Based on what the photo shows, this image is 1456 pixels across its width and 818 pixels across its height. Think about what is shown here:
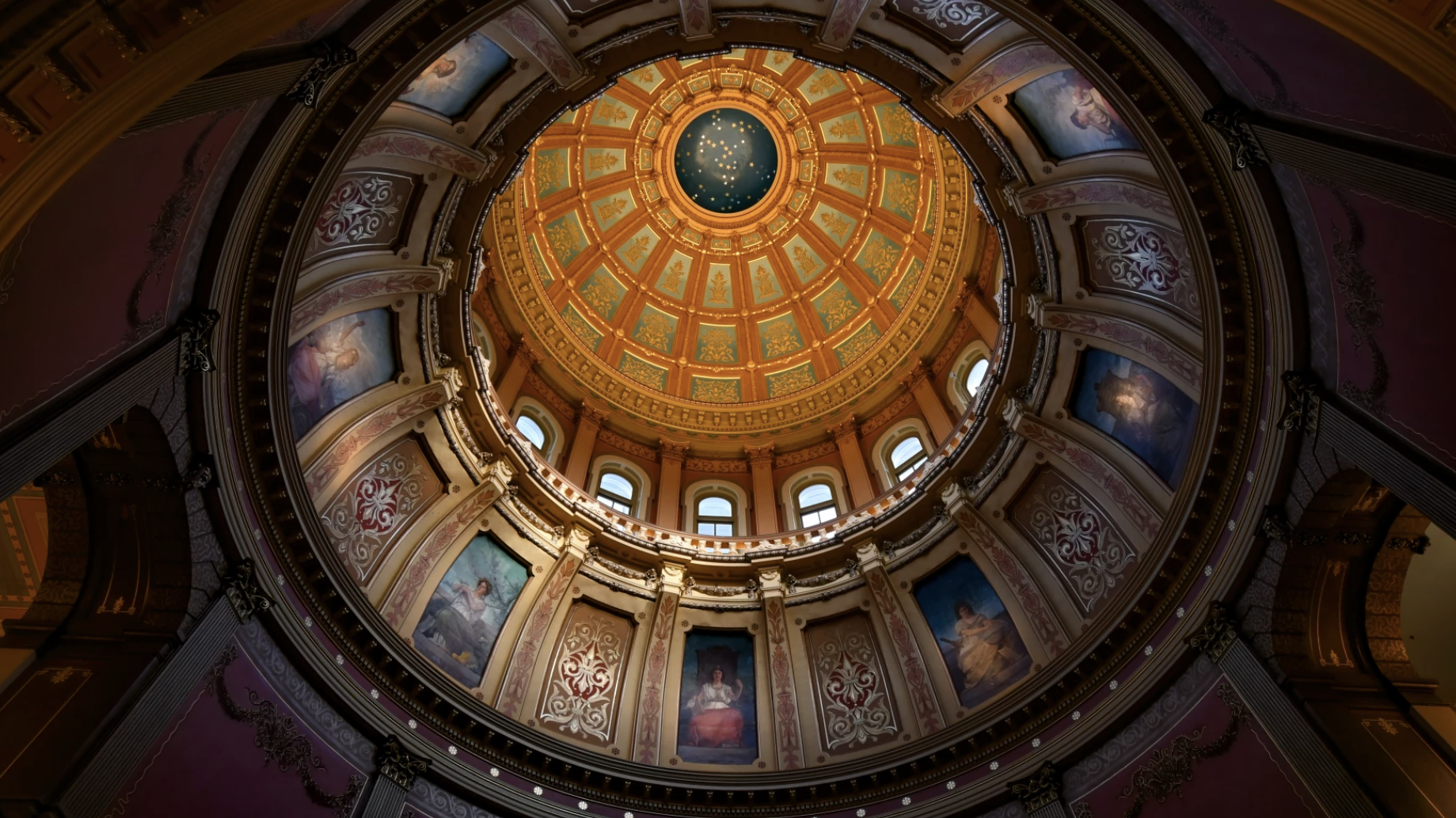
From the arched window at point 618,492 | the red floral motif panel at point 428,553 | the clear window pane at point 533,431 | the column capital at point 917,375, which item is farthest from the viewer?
the column capital at point 917,375

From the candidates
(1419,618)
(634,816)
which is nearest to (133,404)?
(634,816)

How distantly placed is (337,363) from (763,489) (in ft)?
42.8

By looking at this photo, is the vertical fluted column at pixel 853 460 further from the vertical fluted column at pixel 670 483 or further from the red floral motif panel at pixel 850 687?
the vertical fluted column at pixel 670 483

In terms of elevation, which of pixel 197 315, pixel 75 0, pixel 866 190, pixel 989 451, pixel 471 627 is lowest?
pixel 75 0

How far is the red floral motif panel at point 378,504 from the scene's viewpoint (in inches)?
683

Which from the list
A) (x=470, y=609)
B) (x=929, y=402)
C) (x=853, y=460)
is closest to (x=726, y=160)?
(x=929, y=402)

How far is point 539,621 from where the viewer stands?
20.4m

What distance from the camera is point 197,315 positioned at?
489 inches

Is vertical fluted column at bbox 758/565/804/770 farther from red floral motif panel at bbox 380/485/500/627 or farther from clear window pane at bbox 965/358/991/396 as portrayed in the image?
clear window pane at bbox 965/358/991/396

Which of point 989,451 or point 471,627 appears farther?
point 989,451

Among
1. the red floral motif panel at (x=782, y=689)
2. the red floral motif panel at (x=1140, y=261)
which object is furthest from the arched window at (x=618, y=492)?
the red floral motif panel at (x=1140, y=261)

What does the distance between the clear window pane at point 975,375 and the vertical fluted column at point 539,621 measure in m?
11.1

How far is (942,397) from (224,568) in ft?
60.4

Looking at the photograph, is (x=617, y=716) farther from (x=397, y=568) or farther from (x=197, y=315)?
(x=197, y=315)
